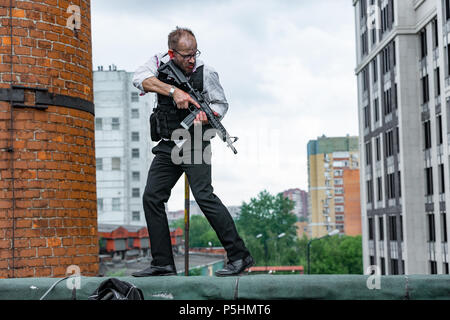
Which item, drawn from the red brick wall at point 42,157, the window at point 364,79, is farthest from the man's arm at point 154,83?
the window at point 364,79

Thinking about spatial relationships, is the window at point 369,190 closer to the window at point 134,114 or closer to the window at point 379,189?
the window at point 379,189

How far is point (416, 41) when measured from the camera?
45938mm

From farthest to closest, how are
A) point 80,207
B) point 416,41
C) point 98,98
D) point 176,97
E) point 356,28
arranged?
point 98,98, point 356,28, point 416,41, point 80,207, point 176,97

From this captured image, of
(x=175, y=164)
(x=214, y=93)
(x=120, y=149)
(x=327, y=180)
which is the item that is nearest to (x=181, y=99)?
(x=214, y=93)

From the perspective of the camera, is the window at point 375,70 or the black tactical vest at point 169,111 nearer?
the black tactical vest at point 169,111

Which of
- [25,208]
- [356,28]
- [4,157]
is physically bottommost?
[25,208]

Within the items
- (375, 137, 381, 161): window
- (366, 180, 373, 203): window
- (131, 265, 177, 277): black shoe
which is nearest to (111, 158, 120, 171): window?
(366, 180, 373, 203): window

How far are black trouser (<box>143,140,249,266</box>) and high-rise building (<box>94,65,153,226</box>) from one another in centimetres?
8818

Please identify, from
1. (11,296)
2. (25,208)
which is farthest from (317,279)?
(25,208)

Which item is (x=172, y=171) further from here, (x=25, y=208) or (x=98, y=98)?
(x=98, y=98)

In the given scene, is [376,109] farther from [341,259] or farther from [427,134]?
[341,259]

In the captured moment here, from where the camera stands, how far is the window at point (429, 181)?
145 ft

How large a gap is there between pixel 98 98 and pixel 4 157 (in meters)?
87.7

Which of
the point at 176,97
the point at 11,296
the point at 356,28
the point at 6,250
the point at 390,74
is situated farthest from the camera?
the point at 356,28
